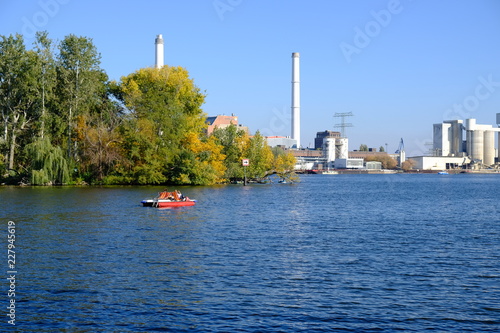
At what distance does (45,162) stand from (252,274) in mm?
A: 66081

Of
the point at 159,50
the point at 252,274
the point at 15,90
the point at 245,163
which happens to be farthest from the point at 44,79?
the point at 159,50

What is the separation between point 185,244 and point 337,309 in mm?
14812

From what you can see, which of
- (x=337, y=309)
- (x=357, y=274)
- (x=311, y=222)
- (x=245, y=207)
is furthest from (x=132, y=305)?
(x=245, y=207)

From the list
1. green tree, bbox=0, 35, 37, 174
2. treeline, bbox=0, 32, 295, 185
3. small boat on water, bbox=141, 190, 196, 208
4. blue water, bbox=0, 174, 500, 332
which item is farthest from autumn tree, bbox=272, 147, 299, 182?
blue water, bbox=0, 174, 500, 332

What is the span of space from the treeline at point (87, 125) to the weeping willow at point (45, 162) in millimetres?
142

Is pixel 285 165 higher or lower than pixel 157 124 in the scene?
lower

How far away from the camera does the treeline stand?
87125 millimetres

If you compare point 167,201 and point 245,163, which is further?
point 245,163

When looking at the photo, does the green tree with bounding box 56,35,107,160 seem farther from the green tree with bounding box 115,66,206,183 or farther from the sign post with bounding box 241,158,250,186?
the sign post with bounding box 241,158,250,186

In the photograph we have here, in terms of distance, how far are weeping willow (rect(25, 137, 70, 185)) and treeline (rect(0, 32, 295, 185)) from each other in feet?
0.47

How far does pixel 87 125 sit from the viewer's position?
9219 centimetres

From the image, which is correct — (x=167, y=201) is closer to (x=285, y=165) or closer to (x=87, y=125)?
(x=87, y=125)

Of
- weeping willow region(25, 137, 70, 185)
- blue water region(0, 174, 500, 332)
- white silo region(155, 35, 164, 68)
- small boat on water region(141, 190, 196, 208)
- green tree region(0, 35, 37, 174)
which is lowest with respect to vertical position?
blue water region(0, 174, 500, 332)

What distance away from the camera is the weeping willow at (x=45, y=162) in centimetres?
8331
